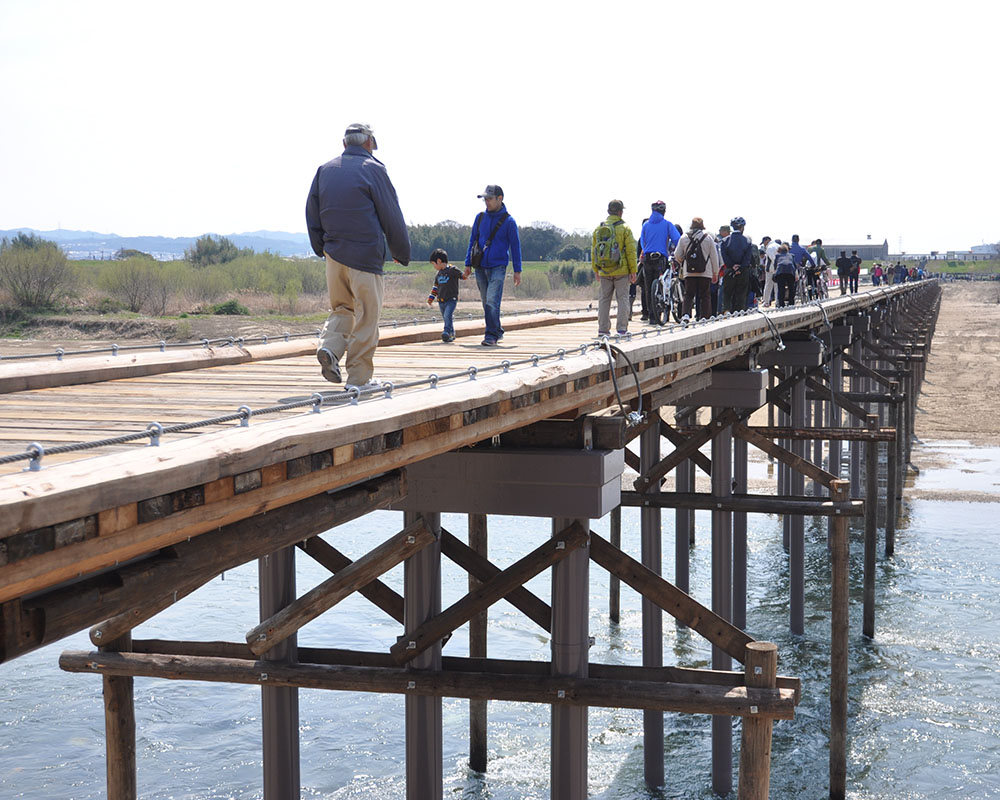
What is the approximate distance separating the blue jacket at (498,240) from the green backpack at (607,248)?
3.29 ft

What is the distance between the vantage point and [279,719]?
22.1 feet

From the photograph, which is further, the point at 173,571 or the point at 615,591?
the point at 615,591

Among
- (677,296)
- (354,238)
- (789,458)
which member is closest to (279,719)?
(354,238)

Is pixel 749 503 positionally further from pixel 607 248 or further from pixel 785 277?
pixel 785 277

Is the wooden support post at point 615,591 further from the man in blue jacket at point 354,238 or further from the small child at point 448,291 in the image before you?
the man in blue jacket at point 354,238

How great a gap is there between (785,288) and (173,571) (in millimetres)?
17762

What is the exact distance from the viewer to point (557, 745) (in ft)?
20.4

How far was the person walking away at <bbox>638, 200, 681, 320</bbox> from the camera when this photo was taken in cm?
1237

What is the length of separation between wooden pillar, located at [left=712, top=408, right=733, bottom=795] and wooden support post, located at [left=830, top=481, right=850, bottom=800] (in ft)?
2.77

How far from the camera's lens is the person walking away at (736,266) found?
14.4 m

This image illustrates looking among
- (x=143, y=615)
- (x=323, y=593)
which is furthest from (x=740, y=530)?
(x=143, y=615)

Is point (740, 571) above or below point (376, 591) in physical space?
below

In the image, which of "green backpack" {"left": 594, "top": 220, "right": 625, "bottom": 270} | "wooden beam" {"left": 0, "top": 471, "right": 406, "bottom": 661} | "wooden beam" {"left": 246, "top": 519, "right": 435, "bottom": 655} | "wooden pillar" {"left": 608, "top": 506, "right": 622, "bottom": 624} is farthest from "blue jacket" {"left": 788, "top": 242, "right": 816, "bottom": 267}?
"wooden beam" {"left": 0, "top": 471, "right": 406, "bottom": 661}

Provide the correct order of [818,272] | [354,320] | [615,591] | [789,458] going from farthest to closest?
1. [818,272]
2. [615,591]
3. [789,458]
4. [354,320]
